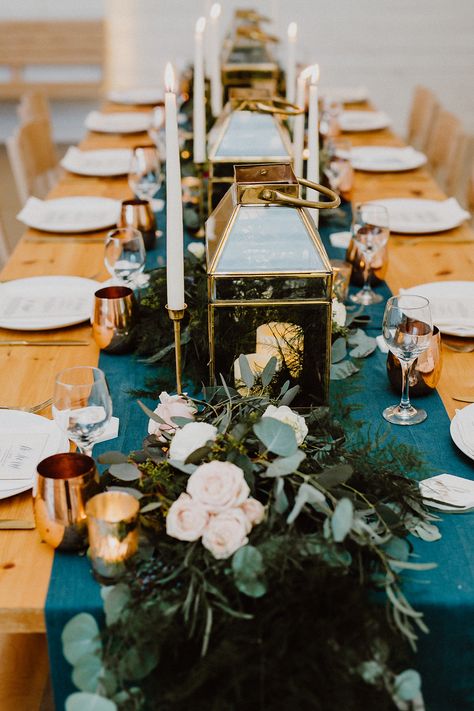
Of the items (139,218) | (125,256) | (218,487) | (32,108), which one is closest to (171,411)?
(218,487)

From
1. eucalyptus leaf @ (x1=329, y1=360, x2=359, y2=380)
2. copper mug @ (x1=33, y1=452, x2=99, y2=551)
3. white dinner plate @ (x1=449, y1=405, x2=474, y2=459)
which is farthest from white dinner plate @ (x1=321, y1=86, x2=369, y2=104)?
copper mug @ (x1=33, y1=452, x2=99, y2=551)

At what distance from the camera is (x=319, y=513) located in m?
1.01

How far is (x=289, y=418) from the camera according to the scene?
3.54 feet

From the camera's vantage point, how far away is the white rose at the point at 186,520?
0.96 meters

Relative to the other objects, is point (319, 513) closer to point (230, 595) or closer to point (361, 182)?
point (230, 595)

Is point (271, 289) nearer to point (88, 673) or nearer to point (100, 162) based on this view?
point (88, 673)

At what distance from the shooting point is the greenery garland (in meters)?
0.85

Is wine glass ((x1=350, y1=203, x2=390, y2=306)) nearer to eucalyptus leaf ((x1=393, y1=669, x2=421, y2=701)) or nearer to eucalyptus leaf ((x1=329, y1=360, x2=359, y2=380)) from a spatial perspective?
eucalyptus leaf ((x1=329, y1=360, x2=359, y2=380))

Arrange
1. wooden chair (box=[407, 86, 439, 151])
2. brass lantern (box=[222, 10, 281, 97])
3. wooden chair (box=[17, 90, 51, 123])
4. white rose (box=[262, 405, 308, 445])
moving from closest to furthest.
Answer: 1. white rose (box=[262, 405, 308, 445])
2. brass lantern (box=[222, 10, 281, 97])
3. wooden chair (box=[17, 90, 51, 123])
4. wooden chair (box=[407, 86, 439, 151])

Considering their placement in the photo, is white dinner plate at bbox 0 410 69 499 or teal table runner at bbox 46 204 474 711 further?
white dinner plate at bbox 0 410 69 499

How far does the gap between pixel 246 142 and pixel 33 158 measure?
5.96 ft

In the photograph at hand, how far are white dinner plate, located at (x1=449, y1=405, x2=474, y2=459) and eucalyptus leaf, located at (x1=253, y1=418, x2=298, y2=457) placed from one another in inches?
14.7

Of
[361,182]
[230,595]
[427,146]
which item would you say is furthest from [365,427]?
[427,146]

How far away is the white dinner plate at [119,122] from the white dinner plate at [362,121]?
2.83 feet
